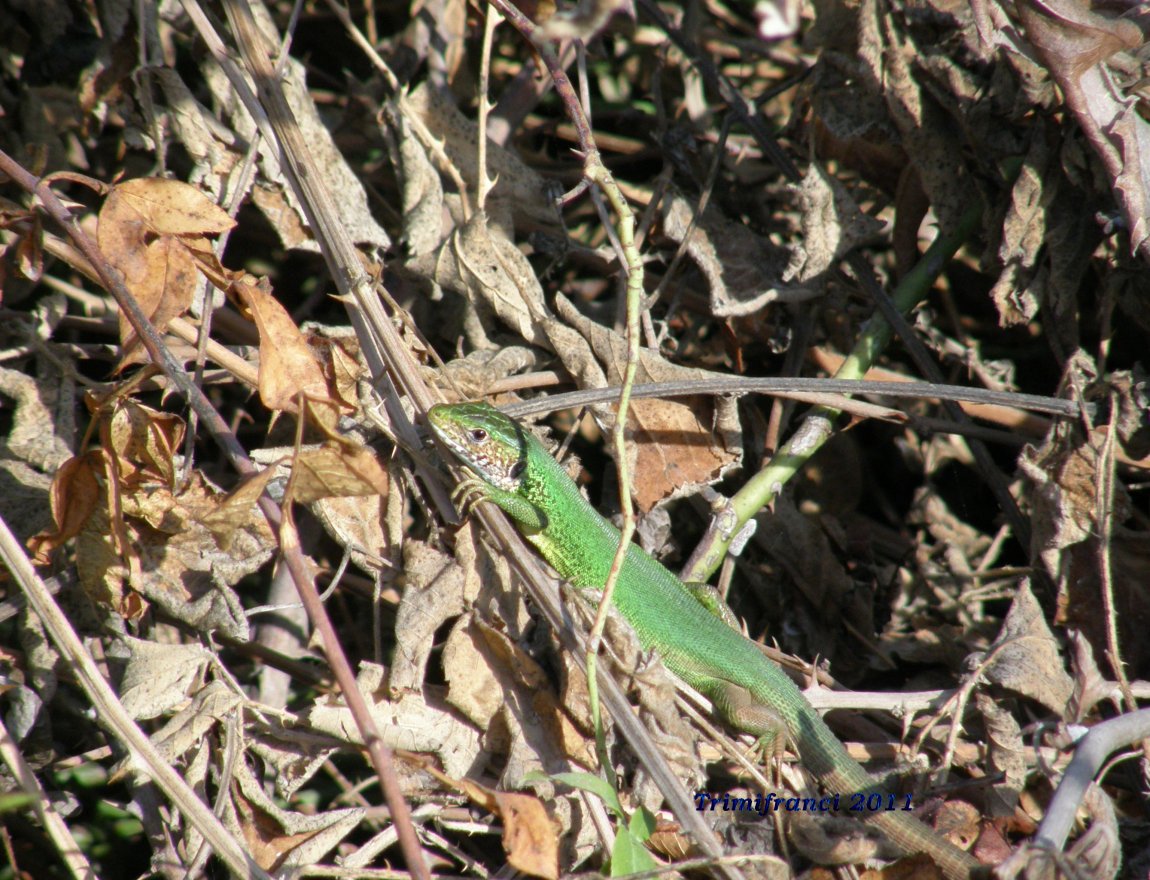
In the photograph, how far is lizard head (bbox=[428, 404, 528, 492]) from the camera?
3.10 metres

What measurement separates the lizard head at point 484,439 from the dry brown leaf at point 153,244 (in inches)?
36.2

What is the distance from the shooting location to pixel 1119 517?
3.52m

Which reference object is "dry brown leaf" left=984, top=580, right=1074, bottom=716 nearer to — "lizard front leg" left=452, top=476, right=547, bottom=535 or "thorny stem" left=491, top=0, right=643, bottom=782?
"thorny stem" left=491, top=0, right=643, bottom=782

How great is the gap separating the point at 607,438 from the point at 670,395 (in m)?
0.33

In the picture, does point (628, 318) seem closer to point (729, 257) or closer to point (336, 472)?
point (336, 472)

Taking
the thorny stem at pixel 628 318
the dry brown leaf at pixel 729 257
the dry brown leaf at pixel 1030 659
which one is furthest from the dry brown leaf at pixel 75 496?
the dry brown leaf at pixel 1030 659

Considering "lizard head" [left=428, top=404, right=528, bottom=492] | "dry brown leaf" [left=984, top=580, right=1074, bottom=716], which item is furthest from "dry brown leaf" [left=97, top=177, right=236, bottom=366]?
"dry brown leaf" [left=984, top=580, right=1074, bottom=716]

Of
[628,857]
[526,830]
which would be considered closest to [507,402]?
[526,830]

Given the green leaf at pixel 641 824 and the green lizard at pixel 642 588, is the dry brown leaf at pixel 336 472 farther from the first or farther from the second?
the green leaf at pixel 641 824

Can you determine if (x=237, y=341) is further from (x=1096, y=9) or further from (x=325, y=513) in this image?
(x=1096, y=9)

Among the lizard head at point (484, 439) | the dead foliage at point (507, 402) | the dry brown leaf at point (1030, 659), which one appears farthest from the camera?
the dry brown leaf at point (1030, 659)

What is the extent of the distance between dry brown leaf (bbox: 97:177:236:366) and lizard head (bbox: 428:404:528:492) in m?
0.92

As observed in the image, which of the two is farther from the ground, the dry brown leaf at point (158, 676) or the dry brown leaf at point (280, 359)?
the dry brown leaf at point (280, 359)

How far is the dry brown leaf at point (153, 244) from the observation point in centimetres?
259
